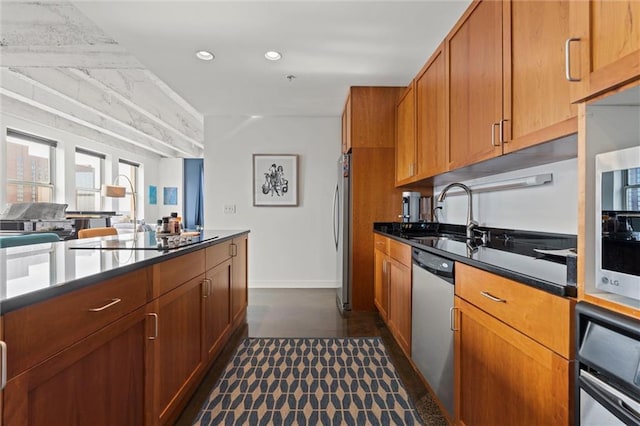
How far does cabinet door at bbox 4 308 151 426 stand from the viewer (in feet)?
2.35

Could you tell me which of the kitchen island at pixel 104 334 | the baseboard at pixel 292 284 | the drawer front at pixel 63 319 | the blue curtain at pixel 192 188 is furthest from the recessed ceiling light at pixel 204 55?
the blue curtain at pixel 192 188

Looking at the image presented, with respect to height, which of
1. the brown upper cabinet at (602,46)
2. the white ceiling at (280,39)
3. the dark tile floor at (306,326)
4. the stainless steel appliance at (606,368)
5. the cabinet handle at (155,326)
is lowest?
the dark tile floor at (306,326)

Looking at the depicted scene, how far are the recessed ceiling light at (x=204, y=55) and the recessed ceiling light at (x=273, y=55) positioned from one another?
47 centimetres

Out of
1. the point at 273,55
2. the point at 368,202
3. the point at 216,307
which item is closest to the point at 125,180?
the point at 273,55

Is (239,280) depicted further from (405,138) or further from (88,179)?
(88,179)

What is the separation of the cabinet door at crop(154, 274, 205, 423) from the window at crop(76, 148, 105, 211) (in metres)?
6.46

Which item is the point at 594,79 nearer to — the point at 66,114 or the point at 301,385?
the point at 301,385

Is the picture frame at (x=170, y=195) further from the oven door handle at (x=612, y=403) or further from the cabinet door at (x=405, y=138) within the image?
the oven door handle at (x=612, y=403)

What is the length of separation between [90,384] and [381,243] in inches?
94.4

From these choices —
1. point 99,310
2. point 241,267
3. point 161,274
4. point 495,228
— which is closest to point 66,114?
point 241,267

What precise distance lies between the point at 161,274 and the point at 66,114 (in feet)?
17.4

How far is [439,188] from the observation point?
10.6 feet

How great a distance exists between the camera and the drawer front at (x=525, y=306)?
2.72 ft

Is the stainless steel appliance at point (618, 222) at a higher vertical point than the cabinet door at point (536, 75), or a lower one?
lower
